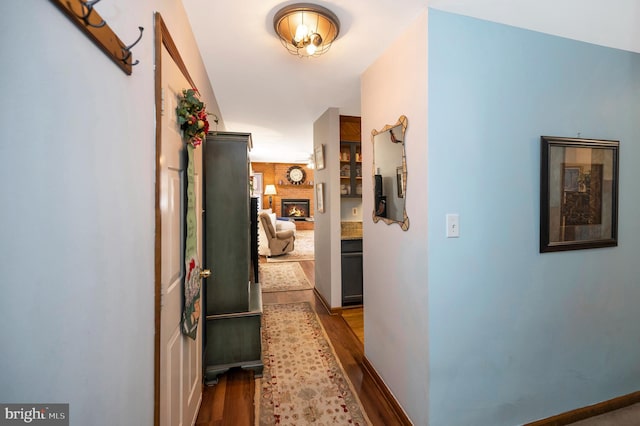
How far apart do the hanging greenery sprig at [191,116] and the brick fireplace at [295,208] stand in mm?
8312

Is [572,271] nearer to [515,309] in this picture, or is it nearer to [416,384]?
[515,309]

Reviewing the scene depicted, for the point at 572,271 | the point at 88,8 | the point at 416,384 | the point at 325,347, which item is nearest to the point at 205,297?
the point at 325,347

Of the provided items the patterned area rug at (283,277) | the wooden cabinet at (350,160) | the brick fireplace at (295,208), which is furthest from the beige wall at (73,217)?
the brick fireplace at (295,208)

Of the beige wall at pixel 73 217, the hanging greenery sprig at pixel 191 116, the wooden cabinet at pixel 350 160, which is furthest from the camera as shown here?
the wooden cabinet at pixel 350 160

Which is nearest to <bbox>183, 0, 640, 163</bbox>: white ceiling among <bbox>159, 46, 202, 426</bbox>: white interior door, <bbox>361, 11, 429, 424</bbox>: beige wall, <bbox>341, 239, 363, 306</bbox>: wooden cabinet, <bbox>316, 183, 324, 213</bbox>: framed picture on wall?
<bbox>361, 11, 429, 424</bbox>: beige wall

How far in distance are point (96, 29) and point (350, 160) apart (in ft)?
10.8

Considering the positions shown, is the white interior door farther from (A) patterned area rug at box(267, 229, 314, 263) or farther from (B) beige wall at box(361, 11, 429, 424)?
(A) patterned area rug at box(267, 229, 314, 263)

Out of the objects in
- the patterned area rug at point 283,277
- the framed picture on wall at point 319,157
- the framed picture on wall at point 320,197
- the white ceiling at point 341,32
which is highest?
the white ceiling at point 341,32

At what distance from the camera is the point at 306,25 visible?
151cm

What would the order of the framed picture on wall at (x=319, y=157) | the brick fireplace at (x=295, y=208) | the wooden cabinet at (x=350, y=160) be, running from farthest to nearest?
the brick fireplace at (x=295, y=208)
the wooden cabinet at (x=350, y=160)
the framed picture on wall at (x=319, y=157)

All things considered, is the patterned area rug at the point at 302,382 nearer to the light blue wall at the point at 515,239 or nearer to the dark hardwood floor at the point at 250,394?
the dark hardwood floor at the point at 250,394

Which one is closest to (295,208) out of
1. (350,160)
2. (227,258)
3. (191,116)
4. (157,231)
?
(350,160)

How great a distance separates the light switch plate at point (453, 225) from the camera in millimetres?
1476

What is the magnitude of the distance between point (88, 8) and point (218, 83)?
210 cm
